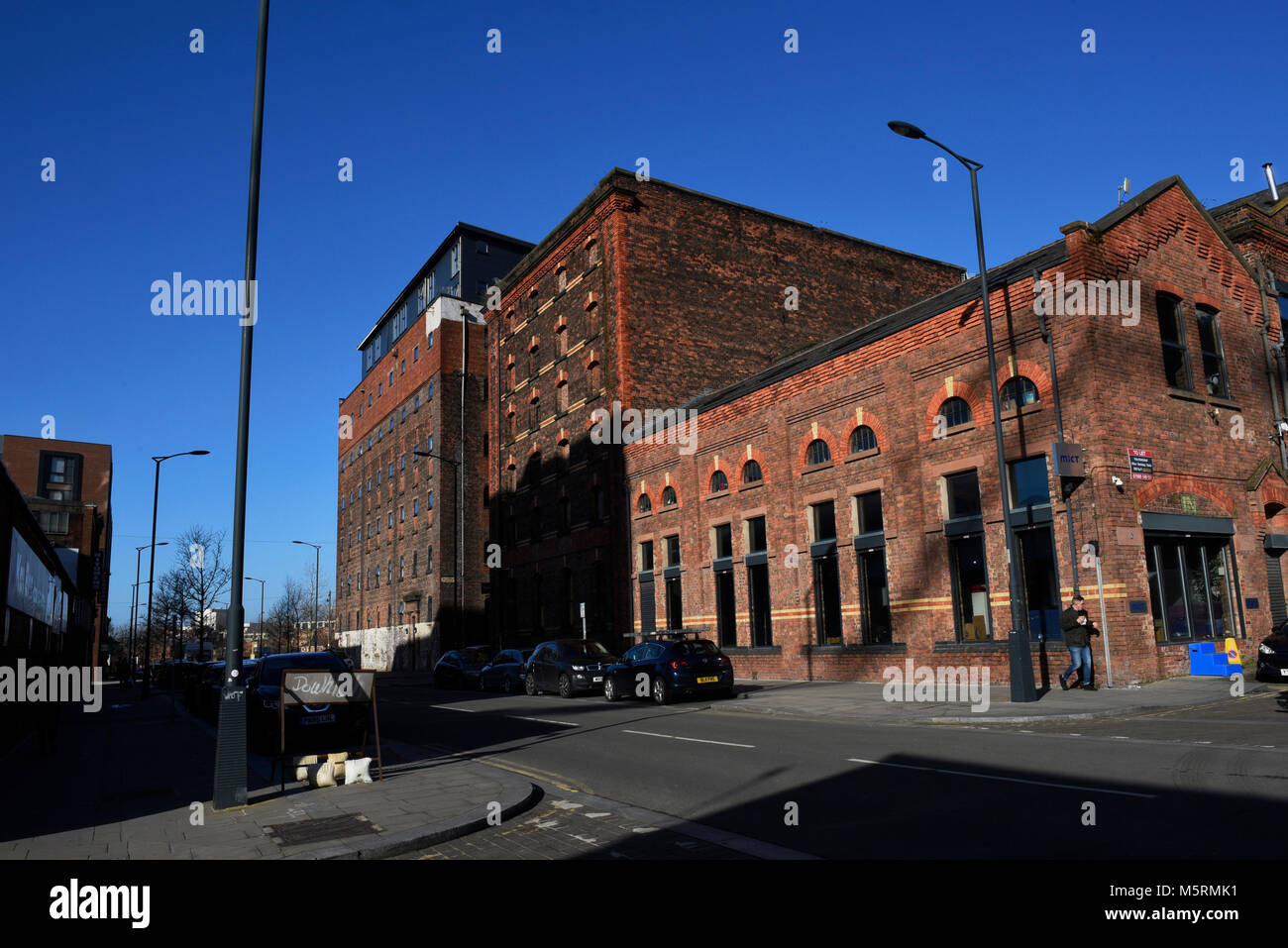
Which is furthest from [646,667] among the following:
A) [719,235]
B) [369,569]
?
[369,569]

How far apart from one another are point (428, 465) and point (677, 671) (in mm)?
38922

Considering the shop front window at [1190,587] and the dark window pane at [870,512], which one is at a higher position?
the dark window pane at [870,512]

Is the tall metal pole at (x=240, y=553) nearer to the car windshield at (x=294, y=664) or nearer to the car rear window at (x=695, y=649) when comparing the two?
the car windshield at (x=294, y=664)

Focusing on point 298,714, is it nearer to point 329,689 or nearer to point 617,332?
point 329,689

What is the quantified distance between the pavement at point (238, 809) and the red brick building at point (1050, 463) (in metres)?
11.7

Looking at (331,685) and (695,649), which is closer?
(331,685)

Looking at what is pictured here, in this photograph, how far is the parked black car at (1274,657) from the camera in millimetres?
16922

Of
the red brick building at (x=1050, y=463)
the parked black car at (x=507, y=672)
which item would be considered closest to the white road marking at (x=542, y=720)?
the parked black car at (x=507, y=672)

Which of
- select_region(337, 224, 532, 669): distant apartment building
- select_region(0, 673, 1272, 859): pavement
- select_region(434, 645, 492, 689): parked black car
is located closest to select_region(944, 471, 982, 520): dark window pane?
select_region(0, 673, 1272, 859): pavement

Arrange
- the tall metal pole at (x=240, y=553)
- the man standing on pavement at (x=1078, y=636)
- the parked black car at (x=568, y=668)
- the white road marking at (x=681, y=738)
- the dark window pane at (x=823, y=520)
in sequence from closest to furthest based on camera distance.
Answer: the tall metal pole at (x=240, y=553) < the white road marking at (x=681, y=738) < the man standing on pavement at (x=1078, y=636) < the parked black car at (x=568, y=668) < the dark window pane at (x=823, y=520)

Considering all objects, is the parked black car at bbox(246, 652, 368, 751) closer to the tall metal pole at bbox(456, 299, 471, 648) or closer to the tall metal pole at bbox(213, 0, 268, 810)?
the tall metal pole at bbox(213, 0, 268, 810)

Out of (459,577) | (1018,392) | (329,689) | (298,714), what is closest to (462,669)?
(459,577)

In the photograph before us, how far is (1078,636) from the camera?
16875 mm

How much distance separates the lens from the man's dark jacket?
16859 millimetres
